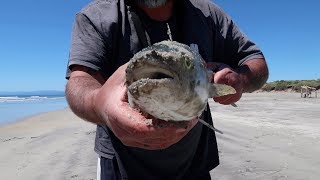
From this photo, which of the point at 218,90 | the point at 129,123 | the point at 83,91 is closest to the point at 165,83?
the point at 129,123

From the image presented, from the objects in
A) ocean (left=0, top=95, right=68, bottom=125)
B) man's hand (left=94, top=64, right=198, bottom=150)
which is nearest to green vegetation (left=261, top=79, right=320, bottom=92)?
ocean (left=0, top=95, right=68, bottom=125)

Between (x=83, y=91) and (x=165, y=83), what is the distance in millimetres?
802

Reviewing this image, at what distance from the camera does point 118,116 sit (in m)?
1.59

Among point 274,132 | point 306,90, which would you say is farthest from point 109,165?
point 306,90

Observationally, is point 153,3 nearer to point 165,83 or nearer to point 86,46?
point 86,46

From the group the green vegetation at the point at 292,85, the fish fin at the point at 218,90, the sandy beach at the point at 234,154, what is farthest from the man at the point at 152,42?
the green vegetation at the point at 292,85

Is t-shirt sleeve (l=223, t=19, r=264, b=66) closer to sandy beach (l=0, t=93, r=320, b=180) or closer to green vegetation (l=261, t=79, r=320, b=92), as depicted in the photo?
sandy beach (l=0, t=93, r=320, b=180)

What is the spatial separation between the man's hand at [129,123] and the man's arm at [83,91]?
237 millimetres

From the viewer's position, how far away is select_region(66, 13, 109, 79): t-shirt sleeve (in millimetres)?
2523

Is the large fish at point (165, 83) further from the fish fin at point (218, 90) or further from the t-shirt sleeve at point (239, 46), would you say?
the t-shirt sleeve at point (239, 46)

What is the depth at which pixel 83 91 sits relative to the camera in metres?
2.10

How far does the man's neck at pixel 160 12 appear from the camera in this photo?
9.04ft

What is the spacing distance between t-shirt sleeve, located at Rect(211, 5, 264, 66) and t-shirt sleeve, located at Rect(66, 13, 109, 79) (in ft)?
2.65

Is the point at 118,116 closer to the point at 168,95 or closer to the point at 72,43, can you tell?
the point at 168,95
